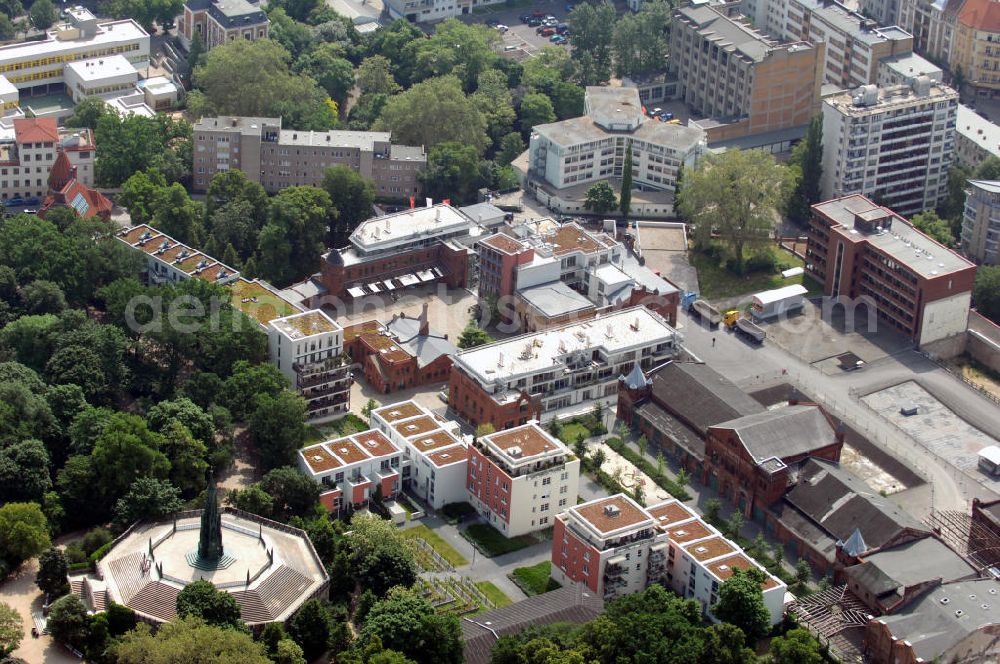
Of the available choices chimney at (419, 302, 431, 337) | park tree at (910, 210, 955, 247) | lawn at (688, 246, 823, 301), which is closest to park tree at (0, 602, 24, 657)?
chimney at (419, 302, 431, 337)

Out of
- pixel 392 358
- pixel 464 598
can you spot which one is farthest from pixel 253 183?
pixel 464 598

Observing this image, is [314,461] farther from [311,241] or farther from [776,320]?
[776,320]

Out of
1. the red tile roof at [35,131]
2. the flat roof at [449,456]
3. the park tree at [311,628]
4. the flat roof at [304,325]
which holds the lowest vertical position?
the park tree at [311,628]

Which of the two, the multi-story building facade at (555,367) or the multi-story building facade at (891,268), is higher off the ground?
the multi-story building facade at (891,268)

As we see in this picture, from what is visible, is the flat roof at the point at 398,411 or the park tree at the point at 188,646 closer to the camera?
the park tree at the point at 188,646

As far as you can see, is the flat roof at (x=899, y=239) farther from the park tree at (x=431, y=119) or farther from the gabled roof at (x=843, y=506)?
the park tree at (x=431, y=119)

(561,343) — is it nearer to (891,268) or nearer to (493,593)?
(493,593)

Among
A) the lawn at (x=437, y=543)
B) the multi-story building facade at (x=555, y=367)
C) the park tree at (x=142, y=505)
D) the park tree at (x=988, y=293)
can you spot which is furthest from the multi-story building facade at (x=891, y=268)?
the park tree at (x=142, y=505)
